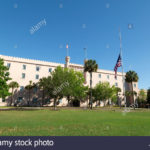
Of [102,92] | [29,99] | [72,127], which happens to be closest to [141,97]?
[102,92]

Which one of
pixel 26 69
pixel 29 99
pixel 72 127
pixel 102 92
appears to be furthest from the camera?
pixel 102 92

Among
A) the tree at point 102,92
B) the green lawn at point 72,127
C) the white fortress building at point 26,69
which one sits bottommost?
the green lawn at point 72,127

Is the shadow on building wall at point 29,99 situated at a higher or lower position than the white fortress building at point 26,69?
lower

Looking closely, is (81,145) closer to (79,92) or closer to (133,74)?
(79,92)

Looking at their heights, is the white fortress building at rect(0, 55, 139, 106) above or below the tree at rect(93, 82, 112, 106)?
above

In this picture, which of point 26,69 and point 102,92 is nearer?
point 26,69

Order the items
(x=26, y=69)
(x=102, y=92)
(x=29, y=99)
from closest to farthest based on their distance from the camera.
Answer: (x=29, y=99) < (x=26, y=69) < (x=102, y=92)

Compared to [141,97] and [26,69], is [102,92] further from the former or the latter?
[26,69]

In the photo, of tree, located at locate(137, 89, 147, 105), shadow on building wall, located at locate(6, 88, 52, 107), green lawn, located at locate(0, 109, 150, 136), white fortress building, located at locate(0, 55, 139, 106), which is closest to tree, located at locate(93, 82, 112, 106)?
white fortress building, located at locate(0, 55, 139, 106)

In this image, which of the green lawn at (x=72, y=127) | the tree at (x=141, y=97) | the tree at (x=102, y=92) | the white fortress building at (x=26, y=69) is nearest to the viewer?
the green lawn at (x=72, y=127)

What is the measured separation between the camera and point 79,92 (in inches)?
1732

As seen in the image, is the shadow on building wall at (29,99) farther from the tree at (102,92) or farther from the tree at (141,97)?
the tree at (141,97)

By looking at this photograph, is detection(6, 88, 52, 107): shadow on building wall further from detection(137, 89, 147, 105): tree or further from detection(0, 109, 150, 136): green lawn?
detection(137, 89, 147, 105): tree

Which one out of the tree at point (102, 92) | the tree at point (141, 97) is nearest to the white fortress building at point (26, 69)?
the tree at point (102, 92)
